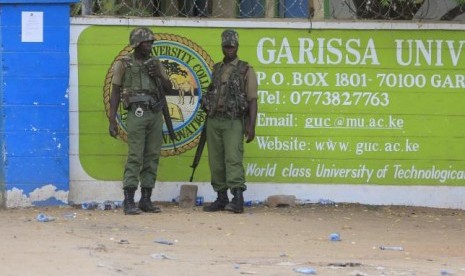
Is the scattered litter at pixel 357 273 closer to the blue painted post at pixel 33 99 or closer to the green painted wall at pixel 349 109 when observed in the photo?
the green painted wall at pixel 349 109

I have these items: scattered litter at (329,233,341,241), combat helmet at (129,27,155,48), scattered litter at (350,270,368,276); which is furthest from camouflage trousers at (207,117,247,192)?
scattered litter at (350,270,368,276)

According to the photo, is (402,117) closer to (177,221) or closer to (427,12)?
(427,12)

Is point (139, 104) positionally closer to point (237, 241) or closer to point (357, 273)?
point (237, 241)

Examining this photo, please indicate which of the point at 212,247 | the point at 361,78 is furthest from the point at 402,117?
the point at 212,247

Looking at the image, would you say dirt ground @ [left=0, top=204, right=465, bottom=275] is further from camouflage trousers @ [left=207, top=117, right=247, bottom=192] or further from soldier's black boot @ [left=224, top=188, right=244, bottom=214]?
camouflage trousers @ [left=207, top=117, right=247, bottom=192]

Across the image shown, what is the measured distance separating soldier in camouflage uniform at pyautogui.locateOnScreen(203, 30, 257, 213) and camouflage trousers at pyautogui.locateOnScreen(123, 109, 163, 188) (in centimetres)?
50

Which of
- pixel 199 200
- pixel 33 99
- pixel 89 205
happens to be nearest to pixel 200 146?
pixel 199 200

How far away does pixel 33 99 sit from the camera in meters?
9.38

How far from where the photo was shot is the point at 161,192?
31.9 feet

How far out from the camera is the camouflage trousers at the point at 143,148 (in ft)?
29.2

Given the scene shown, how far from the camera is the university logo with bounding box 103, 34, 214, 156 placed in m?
9.62

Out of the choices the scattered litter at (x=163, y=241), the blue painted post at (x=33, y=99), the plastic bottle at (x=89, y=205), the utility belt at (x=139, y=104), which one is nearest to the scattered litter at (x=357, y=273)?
the scattered litter at (x=163, y=241)

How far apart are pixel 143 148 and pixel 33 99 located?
48.0 inches

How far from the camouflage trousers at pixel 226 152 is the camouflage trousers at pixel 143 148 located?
1.60ft
